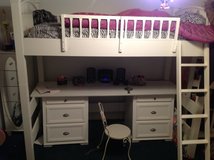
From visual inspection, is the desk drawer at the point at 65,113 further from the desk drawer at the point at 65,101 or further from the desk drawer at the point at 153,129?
the desk drawer at the point at 153,129

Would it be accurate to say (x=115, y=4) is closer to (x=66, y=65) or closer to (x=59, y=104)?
(x=66, y=65)

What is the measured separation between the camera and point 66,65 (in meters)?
2.81

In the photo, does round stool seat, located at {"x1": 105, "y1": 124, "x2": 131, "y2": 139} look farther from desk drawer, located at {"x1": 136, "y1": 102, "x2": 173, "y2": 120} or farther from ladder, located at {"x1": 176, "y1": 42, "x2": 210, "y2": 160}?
ladder, located at {"x1": 176, "y1": 42, "x2": 210, "y2": 160}

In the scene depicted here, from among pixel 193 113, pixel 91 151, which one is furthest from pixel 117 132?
pixel 193 113

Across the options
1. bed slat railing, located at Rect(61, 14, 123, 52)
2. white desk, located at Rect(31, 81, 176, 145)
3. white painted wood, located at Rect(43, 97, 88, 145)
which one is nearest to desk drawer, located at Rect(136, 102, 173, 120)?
white desk, located at Rect(31, 81, 176, 145)

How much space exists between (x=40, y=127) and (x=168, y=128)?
1644 millimetres

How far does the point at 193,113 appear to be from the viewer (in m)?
2.13

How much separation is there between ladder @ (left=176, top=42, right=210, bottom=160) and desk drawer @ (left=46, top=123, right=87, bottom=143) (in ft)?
3.54

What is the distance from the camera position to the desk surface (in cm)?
222

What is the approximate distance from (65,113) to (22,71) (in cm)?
71

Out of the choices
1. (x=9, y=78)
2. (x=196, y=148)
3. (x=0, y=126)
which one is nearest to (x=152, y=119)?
(x=196, y=148)

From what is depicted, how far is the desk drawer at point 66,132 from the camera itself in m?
2.28

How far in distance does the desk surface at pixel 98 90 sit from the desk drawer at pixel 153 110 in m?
0.15

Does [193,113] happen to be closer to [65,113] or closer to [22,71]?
[65,113]
